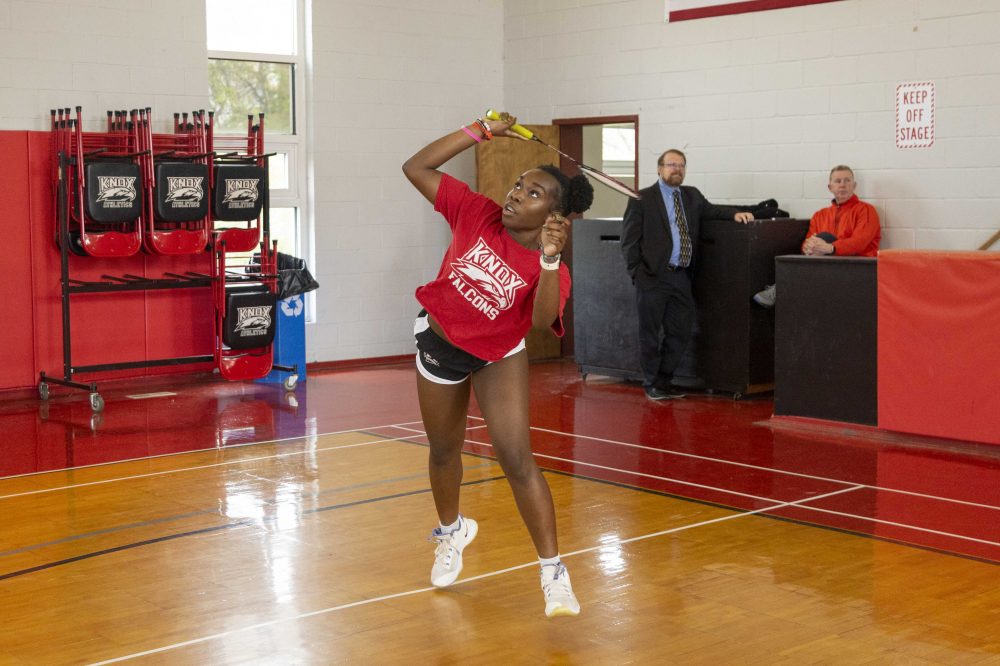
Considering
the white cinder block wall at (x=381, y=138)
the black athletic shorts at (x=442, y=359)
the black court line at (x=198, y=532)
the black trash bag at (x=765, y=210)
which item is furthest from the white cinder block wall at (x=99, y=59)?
the black athletic shorts at (x=442, y=359)

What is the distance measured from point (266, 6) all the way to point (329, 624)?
819 centimetres

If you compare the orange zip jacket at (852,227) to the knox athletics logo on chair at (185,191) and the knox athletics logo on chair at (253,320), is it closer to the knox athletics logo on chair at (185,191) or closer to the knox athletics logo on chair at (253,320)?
the knox athletics logo on chair at (253,320)

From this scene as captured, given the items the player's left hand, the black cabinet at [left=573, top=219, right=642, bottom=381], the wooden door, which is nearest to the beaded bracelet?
the player's left hand

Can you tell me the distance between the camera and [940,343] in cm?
761

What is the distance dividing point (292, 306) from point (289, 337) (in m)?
0.28

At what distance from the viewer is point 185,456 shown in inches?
290

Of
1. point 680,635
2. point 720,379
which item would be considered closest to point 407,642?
point 680,635

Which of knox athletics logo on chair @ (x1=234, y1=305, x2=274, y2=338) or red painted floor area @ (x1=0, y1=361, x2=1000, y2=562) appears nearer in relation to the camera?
red painted floor area @ (x1=0, y1=361, x2=1000, y2=562)

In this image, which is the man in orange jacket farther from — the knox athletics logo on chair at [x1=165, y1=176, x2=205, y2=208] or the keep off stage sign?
the knox athletics logo on chair at [x1=165, y1=176, x2=205, y2=208]

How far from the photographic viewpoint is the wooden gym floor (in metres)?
4.14

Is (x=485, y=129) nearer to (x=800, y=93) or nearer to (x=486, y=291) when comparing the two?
(x=486, y=291)

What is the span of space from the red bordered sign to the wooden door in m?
1.75


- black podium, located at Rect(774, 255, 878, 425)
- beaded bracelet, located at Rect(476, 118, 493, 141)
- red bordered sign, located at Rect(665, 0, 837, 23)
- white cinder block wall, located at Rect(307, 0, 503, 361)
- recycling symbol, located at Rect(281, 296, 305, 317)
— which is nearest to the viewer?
beaded bracelet, located at Rect(476, 118, 493, 141)

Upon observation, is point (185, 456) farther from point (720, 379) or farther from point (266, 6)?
point (266, 6)
